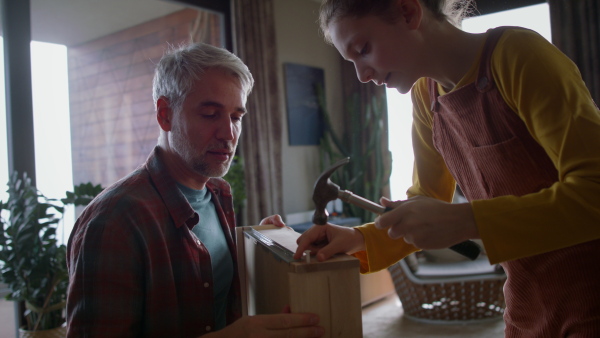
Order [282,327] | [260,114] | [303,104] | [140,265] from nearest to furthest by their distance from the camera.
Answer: [282,327] < [140,265] < [260,114] < [303,104]

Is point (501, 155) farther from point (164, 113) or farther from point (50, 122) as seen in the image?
point (50, 122)

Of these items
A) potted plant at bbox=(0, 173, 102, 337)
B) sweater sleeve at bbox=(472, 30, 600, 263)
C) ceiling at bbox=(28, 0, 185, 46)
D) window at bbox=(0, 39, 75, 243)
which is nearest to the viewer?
sweater sleeve at bbox=(472, 30, 600, 263)

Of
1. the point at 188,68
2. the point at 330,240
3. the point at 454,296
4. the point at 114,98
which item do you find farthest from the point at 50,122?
the point at 454,296

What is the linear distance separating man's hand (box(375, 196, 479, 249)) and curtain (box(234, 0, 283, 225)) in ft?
11.1

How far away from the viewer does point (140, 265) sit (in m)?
1.10

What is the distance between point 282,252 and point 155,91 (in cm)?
75

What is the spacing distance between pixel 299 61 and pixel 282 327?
435cm

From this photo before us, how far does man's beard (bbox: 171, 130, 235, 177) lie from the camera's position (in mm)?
1378

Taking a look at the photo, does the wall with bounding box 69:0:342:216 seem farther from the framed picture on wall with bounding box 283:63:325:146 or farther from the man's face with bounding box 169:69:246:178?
the man's face with bounding box 169:69:246:178

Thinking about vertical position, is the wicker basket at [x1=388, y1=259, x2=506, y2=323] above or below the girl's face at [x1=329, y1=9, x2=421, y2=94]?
below

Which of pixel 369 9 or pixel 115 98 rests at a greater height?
pixel 115 98

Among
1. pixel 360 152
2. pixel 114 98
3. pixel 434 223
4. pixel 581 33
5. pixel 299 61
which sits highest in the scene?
pixel 299 61

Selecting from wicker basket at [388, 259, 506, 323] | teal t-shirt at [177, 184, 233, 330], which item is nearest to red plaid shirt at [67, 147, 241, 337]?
teal t-shirt at [177, 184, 233, 330]

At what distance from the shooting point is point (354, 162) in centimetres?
519
